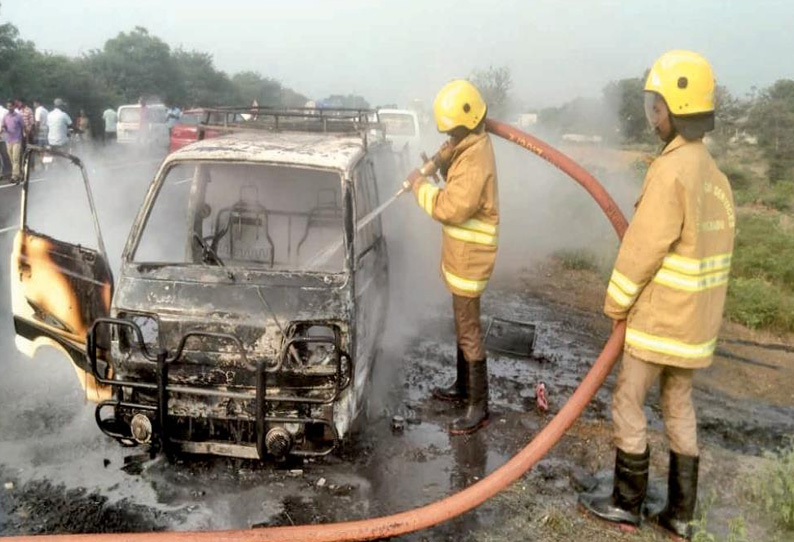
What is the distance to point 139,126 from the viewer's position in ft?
80.6

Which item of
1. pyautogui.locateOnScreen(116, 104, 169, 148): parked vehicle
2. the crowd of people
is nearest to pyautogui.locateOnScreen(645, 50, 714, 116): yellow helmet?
the crowd of people

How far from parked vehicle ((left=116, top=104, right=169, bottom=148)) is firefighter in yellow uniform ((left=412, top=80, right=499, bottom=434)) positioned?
21274 millimetres

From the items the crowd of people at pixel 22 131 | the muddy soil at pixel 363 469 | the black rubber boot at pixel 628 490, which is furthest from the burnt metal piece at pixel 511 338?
the crowd of people at pixel 22 131

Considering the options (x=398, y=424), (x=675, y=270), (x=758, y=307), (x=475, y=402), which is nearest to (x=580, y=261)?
(x=758, y=307)

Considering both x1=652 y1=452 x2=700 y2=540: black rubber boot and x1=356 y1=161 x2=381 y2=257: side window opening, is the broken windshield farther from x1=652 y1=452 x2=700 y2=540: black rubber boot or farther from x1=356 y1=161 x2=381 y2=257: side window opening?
x1=652 y1=452 x2=700 y2=540: black rubber boot

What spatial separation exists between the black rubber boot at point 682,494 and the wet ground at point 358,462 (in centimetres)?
55

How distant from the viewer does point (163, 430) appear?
14.0 feet

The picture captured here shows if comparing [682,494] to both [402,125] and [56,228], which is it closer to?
[56,228]

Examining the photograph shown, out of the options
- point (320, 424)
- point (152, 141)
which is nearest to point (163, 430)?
point (320, 424)

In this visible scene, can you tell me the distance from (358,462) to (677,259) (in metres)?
2.35

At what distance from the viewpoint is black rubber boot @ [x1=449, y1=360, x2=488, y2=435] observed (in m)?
5.43

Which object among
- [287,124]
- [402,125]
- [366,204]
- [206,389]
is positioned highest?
[287,124]

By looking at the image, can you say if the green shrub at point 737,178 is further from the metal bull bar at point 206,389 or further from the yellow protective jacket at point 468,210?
the metal bull bar at point 206,389

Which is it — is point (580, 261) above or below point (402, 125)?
below
